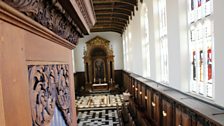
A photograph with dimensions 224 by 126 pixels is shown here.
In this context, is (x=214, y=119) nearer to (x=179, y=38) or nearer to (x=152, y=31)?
(x=179, y=38)

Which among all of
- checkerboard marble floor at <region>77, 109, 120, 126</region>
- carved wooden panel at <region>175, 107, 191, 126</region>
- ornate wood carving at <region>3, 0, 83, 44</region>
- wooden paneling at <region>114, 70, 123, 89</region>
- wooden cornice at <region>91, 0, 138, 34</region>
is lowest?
checkerboard marble floor at <region>77, 109, 120, 126</region>

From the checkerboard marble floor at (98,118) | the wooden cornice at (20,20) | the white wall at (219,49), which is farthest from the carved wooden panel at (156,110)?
the wooden cornice at (20,20)

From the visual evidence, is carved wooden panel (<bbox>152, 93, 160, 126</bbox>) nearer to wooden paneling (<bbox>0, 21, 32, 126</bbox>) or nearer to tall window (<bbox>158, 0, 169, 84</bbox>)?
tall window (<bbox>158, 0, 169, 84</bbox>)

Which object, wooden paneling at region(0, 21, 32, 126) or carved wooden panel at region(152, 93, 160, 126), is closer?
wooden paneling at region(0, 21, 32, 126)

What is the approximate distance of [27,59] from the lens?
0.62m

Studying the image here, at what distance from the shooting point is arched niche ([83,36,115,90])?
65.3 ft

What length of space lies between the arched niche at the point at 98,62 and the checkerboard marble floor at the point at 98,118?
7.77 metres

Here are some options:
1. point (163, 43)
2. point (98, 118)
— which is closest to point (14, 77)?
point (163, 43)

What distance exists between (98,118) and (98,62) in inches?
392

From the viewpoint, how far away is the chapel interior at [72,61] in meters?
0.54

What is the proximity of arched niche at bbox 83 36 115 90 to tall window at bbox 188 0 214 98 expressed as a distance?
15.4 metres

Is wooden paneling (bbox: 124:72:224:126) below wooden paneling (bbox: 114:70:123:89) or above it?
above

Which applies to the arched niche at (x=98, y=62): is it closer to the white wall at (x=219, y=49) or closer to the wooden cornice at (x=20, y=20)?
the white wall at (x=219, y=49)

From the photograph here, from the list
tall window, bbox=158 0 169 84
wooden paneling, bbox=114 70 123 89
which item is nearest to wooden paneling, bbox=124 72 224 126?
tall window, bbox=158 0 169 84
